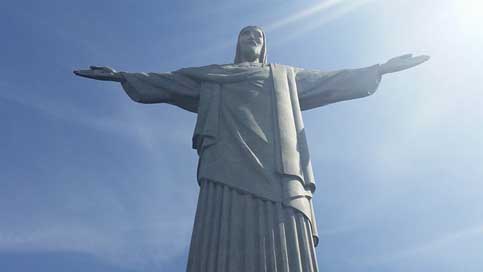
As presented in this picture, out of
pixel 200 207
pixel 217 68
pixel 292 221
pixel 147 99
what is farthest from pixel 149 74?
pixel 292 221

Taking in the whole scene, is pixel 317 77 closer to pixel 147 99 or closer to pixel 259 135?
pixel 259 135

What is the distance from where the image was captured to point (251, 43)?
13.5m

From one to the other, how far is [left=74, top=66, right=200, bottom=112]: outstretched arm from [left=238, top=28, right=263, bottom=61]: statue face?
132 cm

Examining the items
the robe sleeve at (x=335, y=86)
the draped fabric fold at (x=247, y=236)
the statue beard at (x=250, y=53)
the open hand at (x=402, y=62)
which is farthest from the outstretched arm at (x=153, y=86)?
the open hand at (x=402, y=62)

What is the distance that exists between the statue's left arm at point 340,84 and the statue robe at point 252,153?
0.06ft

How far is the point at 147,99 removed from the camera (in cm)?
1277

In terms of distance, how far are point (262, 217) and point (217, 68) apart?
3.89m

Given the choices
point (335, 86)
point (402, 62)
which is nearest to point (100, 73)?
point (335, 86)

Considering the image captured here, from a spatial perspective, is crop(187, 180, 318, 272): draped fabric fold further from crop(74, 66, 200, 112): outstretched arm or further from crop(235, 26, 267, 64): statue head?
crop(235, 26, 267, 64): statue head

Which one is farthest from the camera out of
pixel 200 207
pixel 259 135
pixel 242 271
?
pixel 259 135

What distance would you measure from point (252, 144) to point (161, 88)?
265 cm

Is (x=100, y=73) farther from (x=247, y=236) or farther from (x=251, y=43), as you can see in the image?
(x=247, y=236)

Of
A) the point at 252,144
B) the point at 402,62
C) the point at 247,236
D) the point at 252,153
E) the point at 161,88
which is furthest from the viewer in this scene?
the point at 161,88

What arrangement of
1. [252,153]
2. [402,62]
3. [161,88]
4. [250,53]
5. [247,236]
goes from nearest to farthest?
1. [247,236]
2. [252,153]
3. [402,62]
4. [161,88]
5. [250,53]
